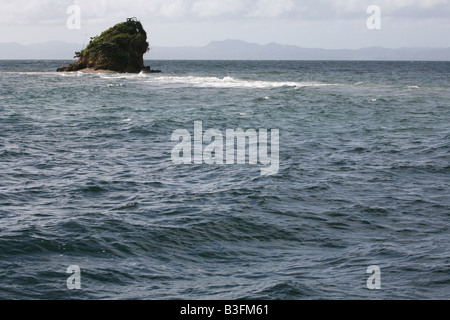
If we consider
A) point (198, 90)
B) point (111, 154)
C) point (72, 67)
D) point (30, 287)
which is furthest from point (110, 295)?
point (72, 67)

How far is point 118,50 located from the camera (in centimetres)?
7706

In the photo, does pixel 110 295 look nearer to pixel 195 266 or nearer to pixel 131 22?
pixel 195 266

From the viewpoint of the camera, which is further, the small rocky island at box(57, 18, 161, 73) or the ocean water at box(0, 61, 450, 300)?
the small rocky island at box(57, 18, 161, 73)

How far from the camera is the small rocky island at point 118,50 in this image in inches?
A: 3031

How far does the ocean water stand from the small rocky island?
52763 mm

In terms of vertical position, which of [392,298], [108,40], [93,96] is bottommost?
[392,298]

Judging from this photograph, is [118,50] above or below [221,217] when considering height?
above

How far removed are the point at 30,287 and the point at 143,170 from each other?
8.47 m

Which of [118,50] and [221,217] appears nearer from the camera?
[221,217]

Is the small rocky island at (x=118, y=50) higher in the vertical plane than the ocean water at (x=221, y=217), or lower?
higher

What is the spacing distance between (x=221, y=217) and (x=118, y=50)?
67.7 m

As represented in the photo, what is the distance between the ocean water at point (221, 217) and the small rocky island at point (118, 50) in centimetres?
5276

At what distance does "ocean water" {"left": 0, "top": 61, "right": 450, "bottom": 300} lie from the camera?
9500mm
